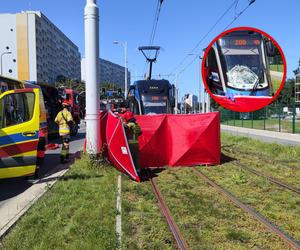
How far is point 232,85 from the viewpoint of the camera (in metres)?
5.75

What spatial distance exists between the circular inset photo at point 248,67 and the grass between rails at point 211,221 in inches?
66.0

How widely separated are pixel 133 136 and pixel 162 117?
1.54 m

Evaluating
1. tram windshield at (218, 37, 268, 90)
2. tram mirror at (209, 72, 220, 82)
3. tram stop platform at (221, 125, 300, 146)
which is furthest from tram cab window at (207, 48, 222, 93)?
tram stop platform at (221, 125, 300, 146)

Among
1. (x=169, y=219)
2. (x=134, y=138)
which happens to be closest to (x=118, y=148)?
(x=134, y=138)

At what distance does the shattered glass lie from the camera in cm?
569

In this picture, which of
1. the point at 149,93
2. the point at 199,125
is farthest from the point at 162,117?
the point at 149,93

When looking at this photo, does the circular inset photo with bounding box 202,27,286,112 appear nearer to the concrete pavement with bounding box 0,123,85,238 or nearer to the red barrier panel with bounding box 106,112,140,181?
the concrete pavement with bounding box 0,123,85,238

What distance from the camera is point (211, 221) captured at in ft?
20.4

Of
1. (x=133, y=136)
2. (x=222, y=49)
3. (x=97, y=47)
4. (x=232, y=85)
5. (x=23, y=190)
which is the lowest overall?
(x=23, y=190)

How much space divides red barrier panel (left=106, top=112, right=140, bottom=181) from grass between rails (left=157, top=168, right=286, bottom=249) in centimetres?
110

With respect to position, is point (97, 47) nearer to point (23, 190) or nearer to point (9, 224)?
point (23, 190)

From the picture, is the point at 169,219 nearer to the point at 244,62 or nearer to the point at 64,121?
the point at 244,62

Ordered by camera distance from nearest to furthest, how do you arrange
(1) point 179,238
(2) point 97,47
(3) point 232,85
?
(1) point 179,238, (3) point 232,85, (2) point 97,47

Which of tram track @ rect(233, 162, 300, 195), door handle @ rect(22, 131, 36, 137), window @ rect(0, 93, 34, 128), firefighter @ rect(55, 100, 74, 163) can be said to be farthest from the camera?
firefighter @ rect(55, 100, 74, 163)
